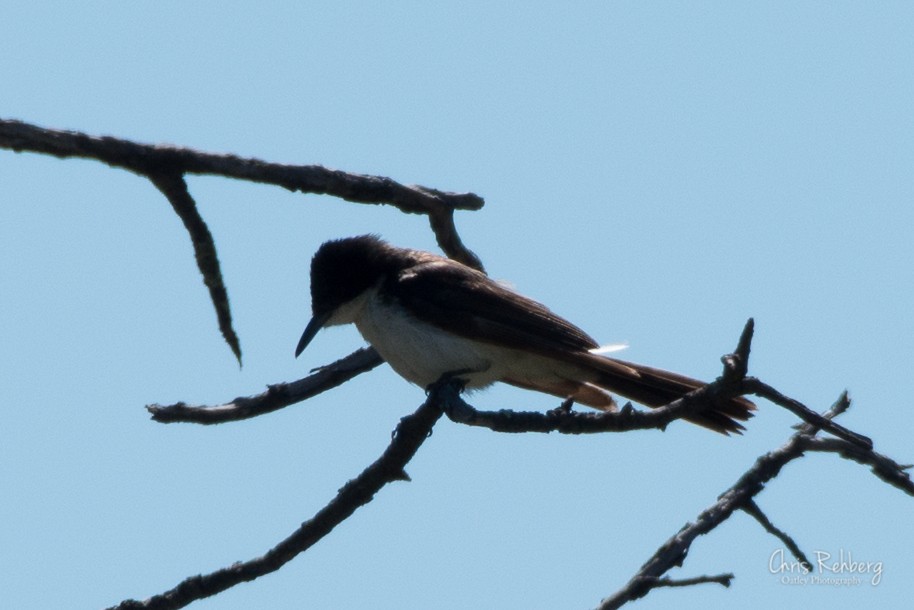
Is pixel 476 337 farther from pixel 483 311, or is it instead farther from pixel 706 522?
pixel 706 522

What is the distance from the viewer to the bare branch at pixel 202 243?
5.29 m

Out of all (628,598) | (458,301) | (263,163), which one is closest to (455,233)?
(458,301)

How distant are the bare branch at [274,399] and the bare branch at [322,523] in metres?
1.07

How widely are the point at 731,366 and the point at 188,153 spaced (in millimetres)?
2263

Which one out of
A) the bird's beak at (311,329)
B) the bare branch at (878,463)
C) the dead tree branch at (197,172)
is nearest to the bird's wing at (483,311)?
the bird's beak at (311,329)

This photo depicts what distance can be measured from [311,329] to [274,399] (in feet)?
6.21

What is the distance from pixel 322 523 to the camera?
5.56 m

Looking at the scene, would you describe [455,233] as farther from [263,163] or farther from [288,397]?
[263,163]

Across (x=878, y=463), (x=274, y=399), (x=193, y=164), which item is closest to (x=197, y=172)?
(x=193, y=164)

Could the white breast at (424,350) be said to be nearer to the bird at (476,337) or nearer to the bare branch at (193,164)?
the bird at (476,337)

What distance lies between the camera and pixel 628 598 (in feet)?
15.7

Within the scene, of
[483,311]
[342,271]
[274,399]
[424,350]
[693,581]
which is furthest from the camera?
[342,271]

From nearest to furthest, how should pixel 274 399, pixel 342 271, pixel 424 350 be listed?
1. pixel 274 399
2. pixel 424 350
3. pixel 342 271

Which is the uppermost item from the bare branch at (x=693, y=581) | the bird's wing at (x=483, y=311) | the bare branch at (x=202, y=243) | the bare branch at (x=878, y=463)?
the bird's wing at (x=483, y=311)
